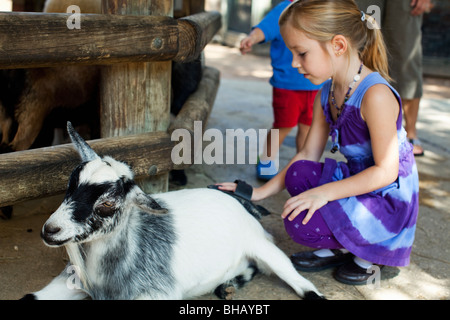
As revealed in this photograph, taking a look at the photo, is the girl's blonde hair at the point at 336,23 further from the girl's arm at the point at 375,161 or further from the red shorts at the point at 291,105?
the red shorts at the point at 291,105

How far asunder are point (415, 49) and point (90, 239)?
306cm

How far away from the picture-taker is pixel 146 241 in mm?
1767

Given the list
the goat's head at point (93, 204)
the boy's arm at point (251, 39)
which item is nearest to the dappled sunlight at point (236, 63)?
the boy's arm at point (251, 39)

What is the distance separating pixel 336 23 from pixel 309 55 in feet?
0.52

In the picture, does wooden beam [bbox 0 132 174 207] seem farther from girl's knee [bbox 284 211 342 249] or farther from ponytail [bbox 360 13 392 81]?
ponytail [bbox 360 13 392 81]

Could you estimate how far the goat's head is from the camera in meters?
1.50

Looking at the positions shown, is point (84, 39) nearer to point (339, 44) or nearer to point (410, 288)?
point (339, 44)

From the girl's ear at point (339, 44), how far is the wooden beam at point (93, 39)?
606mm

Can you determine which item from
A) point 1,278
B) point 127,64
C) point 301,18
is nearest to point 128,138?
point 127,64

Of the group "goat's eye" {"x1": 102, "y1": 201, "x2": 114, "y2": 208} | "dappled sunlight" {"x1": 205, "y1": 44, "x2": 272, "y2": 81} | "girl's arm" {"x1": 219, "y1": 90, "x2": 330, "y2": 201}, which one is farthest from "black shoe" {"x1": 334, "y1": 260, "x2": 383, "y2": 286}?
"dappled sunlight" {"x1": 205, "y1": 44, "x2": 272, "y2": 81}

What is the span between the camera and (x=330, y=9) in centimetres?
200

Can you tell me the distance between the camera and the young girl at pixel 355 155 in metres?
2.00

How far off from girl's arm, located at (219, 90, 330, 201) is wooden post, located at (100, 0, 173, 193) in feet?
1.92
